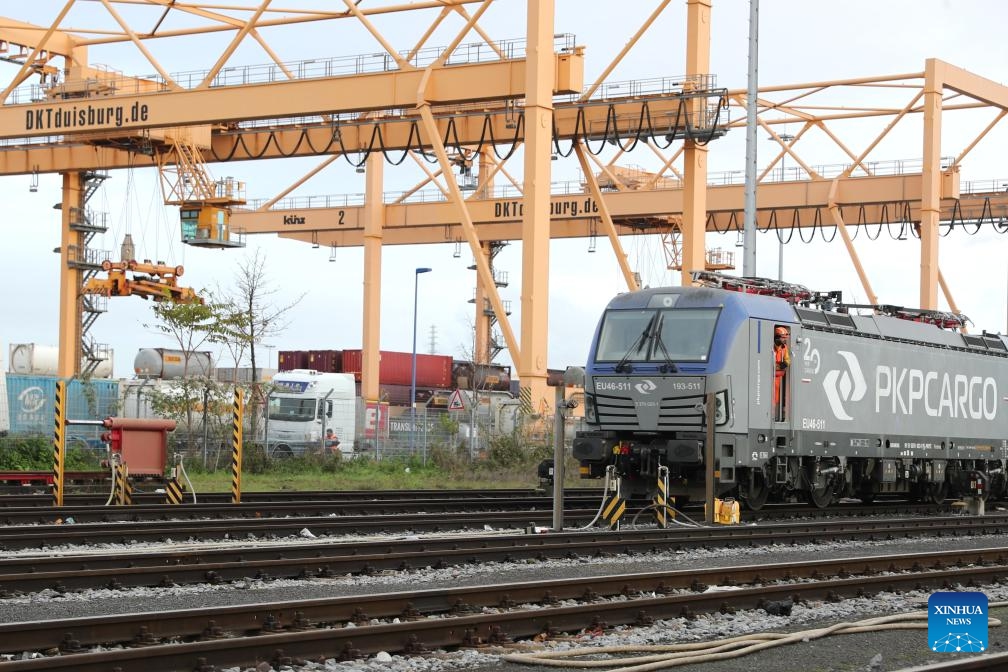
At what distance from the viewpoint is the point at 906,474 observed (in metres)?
26.8

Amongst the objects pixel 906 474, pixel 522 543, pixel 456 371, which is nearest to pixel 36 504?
pixel 522 543

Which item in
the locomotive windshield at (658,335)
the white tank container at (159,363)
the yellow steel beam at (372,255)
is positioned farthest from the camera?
the yellow steel beam at (372,255)

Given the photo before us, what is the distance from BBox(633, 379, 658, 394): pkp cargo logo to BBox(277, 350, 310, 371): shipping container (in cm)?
4594

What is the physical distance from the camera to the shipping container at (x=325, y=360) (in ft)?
214

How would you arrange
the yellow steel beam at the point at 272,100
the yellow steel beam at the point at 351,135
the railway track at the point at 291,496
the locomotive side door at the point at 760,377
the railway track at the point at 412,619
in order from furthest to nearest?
the yellow steel beam at the point at 351,135
the yellow steel beam at the point at 272,100
the railway track at the point at 291,496
the locomotive side door at the point at 760,377
the railway track at the point at 412,619

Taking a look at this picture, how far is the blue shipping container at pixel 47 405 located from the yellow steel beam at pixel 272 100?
853 centimetres

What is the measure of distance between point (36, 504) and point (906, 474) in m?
15.6

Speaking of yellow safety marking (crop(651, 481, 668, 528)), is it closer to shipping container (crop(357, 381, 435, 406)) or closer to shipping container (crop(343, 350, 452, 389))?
shipping container (crop(357, 381, 435, 406))

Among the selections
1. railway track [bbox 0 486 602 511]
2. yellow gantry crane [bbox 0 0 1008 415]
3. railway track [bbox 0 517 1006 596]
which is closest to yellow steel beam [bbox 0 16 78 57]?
yellow gantry crane [bbox 0 0 1008 415]

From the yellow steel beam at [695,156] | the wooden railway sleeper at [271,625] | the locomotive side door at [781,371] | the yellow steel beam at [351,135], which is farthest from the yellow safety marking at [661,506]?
the yellow steel beam at [351,135]

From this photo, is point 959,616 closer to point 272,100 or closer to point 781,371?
point 781,371

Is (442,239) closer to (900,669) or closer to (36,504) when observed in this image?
(36,504)

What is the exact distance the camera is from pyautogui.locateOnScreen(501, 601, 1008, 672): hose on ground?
9859mm

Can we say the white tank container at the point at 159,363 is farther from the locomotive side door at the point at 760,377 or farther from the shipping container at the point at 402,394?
the locomotive side door at the point at 760,377
